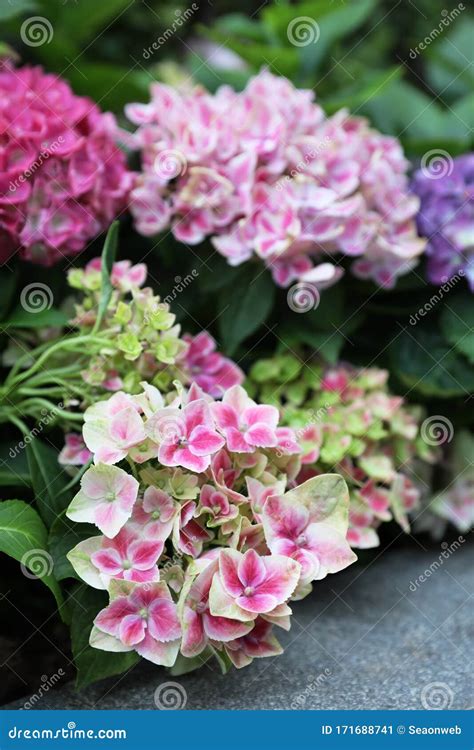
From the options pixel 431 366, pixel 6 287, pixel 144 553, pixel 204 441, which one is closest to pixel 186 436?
pixel 204 441

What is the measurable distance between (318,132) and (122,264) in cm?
44

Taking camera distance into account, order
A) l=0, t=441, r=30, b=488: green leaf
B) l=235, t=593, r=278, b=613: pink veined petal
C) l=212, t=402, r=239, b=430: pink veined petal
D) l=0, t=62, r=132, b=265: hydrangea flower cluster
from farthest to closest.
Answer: l=0, t=62, r=132, b=265: hydrangea flower cluster → l=0, t=441, r=30, b=488: green leaf → l=212, t=402, r=239, b=430: pink veined petal → l=235, t=593, r=278, b=613: pink veined petal

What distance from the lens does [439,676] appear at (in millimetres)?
1120

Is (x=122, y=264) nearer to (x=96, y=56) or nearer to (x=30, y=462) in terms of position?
(x=30, y=462)

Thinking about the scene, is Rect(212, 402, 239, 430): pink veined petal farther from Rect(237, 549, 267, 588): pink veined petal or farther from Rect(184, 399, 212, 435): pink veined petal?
Rect(237, 549, 267, 588): pink veined petal

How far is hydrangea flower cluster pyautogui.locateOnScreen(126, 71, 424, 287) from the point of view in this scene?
1.38m

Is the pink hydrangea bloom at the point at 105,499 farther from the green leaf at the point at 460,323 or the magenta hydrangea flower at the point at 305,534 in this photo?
the green leaf at the point at 460,323

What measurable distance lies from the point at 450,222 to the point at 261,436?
2.22 feet

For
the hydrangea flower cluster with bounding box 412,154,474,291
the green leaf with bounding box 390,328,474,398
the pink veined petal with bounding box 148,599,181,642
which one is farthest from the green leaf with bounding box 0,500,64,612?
the hydrangea flower cluster with bounding box 412,154,474,291

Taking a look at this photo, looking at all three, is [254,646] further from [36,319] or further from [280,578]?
[36,319]

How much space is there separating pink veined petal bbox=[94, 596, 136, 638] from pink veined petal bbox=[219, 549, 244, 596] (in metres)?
0.11

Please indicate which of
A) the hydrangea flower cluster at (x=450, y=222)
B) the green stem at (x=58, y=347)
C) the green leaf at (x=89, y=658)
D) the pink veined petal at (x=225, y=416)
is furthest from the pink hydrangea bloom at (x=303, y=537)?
the hydrangea flower cluster at (x=450, y=222)

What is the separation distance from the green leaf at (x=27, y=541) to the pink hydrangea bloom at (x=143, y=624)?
7 centimetres

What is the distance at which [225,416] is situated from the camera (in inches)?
42.0
